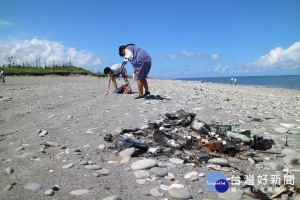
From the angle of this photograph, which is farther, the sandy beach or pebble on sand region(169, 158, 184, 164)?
pebble on sand region(169, 158, 184, 164)

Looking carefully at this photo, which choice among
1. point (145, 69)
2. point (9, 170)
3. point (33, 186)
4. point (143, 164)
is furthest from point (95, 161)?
point (145, 69)

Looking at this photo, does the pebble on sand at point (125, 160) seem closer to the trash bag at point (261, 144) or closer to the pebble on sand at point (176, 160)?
the pebble on sand at point (176, 160)

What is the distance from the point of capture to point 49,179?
7.96 feet

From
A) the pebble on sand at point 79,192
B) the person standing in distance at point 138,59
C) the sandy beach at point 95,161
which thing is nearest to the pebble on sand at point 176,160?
the sandy beach at point 95,161

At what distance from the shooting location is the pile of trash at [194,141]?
320cm

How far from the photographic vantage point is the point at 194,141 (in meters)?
3.62

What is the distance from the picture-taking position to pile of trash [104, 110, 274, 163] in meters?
3.20

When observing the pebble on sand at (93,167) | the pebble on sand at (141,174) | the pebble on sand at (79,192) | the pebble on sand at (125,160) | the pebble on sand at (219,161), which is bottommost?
the pebble on sand at (79,192)

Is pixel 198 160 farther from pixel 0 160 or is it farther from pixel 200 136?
pixel 0 160

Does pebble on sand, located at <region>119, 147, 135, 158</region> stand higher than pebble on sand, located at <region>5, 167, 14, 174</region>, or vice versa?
pebble on sand, located at <region>119, 147, 135, 158</region>

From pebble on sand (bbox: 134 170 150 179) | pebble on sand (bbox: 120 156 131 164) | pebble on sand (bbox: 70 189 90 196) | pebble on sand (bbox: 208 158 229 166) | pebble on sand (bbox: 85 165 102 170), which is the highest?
pebble on sand (bbox: 208 158 229 166)

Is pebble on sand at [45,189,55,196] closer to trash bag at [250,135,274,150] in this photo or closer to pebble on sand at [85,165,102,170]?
pebble on sand at [85,165,102,170]

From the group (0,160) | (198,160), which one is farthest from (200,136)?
(0,160)

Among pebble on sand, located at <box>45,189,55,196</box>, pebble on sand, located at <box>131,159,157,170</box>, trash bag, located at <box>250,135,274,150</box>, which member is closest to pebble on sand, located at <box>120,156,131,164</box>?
pebble on sand, located at <box>131,159,157,170</box>
